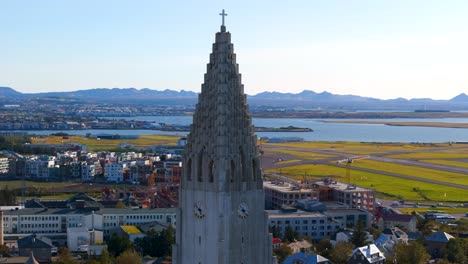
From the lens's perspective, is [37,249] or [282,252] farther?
[37,249]

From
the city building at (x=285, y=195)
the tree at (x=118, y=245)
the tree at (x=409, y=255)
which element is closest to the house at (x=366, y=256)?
the tree at (x=409, y=255)

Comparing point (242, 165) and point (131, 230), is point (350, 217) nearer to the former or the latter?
point (131, 230)

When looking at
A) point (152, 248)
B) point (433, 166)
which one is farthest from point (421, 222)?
point (433, 166)

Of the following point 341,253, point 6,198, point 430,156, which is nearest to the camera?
point 341,253

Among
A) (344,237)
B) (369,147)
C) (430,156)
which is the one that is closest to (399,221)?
(344,237)

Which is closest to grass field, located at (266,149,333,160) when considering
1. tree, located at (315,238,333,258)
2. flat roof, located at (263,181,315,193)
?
flat roof, located at (263,181,315,193)

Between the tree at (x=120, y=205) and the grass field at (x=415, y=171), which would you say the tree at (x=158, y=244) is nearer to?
the tree at (x=120, y=205)
